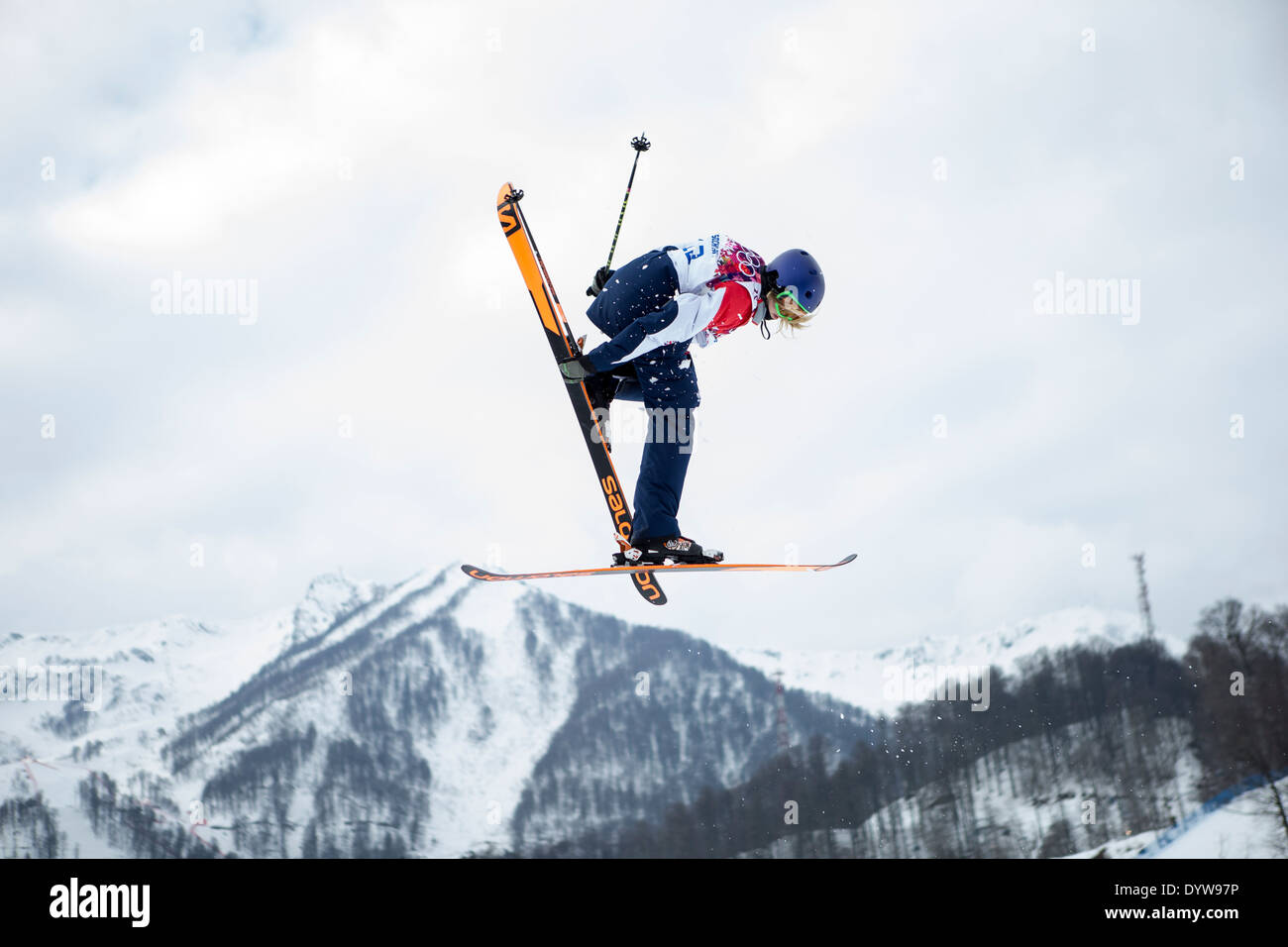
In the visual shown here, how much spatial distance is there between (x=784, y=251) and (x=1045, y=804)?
4201 inches

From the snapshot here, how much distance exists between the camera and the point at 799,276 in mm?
7270

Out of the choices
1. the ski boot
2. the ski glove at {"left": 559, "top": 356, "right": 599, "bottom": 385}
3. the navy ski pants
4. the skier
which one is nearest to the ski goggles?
the skier

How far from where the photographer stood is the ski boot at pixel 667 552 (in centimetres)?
774

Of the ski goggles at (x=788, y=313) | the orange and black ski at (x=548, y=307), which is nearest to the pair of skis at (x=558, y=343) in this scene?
the orange and black ski at (x=548, y=307)

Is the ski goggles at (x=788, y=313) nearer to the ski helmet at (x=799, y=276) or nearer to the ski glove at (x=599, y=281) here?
the ski helmet at (x=799, y=276)

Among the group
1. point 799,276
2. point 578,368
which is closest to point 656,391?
point 578,368

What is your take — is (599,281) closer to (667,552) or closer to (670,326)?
(670,326)

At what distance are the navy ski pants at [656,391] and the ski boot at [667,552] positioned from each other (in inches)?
2.2

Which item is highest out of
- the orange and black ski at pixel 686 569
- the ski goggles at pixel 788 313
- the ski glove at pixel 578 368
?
the ski goggles at pixel 788 313

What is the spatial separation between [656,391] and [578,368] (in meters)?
0.69

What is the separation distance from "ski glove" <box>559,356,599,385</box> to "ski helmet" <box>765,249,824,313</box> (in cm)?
140

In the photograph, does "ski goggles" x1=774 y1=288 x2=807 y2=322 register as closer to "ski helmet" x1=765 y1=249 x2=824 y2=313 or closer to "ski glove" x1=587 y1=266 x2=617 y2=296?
"ski helmet" x1=765 y1=249 x2=824 y2=313

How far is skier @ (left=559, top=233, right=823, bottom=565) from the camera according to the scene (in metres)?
7.02
